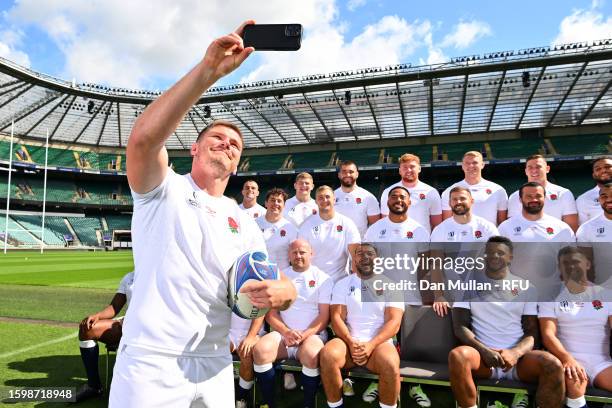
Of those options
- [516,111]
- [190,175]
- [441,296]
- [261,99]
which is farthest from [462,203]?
[516,111]

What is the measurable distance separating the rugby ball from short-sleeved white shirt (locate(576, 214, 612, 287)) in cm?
376

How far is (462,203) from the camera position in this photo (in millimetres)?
4812

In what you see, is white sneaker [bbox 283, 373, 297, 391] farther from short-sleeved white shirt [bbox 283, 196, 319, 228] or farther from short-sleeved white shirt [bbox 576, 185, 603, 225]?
short-sleeved white shirt [bbox 576, 185, 603, 225]

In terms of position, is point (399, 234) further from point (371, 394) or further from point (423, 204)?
point (371, 394)

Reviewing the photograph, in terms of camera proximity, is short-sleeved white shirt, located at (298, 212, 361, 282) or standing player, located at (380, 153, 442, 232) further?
standing player, located at (380, 153, 442, 232)

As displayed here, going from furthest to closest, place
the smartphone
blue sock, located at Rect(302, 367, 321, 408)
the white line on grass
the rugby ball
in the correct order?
1. the white line on grass
2. blue sock, located at Rect(302, 367, 321, 408)
3. the rugby ball
4. the smartphone

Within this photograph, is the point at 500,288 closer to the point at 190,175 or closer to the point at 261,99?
the point at 190,175

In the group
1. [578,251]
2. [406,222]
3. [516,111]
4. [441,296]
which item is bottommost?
[441,296]

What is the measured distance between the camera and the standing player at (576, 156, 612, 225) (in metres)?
4.79

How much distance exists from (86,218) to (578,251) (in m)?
46.7

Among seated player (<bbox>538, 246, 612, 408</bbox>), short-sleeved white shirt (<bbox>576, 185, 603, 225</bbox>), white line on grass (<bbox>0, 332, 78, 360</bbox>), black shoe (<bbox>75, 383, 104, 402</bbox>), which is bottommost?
black shoe (<bbox>75, 383, 104, 402</bbox>)

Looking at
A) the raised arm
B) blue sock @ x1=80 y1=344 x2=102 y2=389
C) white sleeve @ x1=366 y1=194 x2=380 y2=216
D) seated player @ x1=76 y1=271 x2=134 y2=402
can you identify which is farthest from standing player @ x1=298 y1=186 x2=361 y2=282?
the raised arm

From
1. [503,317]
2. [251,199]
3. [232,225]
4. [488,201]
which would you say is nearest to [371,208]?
[488,201]

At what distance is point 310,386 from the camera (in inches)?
146
